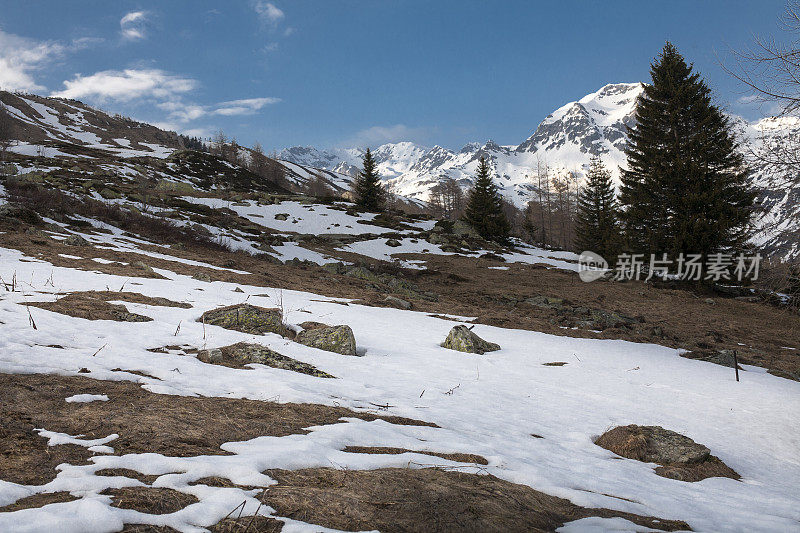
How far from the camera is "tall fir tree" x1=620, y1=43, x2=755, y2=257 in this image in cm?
2083

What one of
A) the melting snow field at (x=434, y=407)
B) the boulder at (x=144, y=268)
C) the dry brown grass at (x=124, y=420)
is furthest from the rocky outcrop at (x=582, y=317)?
the boulder at (x=144, y=268)

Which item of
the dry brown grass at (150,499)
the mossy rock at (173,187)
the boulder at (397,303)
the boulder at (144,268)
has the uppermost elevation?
the mossy rock at (173,187)

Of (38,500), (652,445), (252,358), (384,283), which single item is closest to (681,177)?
(384,283)

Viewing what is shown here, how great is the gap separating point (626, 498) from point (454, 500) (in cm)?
170

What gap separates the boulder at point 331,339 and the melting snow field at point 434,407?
0.30 m

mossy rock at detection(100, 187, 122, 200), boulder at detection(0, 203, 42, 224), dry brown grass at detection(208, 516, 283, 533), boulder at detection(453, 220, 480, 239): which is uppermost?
boulder at detection(453, 220, 480, 239)

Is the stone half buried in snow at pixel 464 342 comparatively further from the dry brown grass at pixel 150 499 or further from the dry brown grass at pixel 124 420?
the dry brown grass at pixel 150 499

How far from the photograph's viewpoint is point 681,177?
2192 centimetres

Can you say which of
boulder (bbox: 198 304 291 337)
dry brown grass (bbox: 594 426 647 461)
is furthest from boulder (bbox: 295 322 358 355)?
dry brown grass (bbox: 594 426 647 461)

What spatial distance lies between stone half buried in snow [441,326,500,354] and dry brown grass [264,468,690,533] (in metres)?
5.93

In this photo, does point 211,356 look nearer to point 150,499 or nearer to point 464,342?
point 150,499

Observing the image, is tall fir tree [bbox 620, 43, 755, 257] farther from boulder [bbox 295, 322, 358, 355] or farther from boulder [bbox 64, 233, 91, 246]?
boulder [bbox 64, 233, 91, 246]

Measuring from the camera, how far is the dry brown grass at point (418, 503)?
6.79 feet

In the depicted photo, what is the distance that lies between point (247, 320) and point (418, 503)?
626 cm
